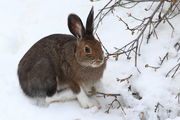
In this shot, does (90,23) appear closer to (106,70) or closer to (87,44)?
(87,44)

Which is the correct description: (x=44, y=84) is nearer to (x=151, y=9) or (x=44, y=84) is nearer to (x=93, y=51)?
(x=93, y=51)

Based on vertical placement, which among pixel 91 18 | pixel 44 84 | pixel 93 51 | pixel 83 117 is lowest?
pixel 83 117

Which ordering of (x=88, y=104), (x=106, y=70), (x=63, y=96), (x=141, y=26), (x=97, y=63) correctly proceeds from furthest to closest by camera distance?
(x=141, y=26) < (x=106, y=70) < (x=63, y=96) < (x=88, y=104) < (x=97, y=63)

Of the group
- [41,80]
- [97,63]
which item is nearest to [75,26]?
[97,63]

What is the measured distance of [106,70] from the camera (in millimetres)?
5629

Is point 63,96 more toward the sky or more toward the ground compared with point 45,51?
more toward the ground

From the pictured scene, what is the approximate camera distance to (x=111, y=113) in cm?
515

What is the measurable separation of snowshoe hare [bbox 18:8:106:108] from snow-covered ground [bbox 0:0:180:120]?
12cm

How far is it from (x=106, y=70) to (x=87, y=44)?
68 centimetres

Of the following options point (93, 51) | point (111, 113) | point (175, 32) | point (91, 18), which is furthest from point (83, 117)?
point (175, 32)

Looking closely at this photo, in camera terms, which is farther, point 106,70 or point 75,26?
point 106,70

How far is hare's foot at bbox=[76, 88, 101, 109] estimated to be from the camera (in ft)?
17.4

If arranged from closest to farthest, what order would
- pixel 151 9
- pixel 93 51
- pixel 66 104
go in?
pixel 93 51
pixel 66 104
pixel 151 9

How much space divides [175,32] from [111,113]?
124 centimetres
